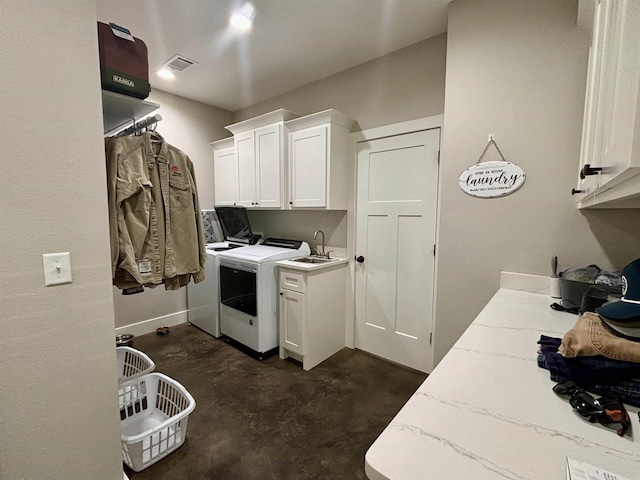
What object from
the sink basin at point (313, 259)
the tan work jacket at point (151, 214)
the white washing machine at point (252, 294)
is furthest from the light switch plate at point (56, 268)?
the sink basin at point (313, 259)

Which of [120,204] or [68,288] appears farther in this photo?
[120,204]

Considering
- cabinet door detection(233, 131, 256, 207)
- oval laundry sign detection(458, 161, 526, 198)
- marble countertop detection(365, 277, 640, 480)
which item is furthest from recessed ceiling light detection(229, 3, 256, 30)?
marble countertop detection(365, 277, 640, 480)

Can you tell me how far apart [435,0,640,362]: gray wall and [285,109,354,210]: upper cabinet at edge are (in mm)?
1016

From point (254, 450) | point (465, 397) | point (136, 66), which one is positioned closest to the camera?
point (465, 397)

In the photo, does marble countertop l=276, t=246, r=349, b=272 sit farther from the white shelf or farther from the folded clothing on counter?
the folded clothing on counter

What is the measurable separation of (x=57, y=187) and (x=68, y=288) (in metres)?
0.40

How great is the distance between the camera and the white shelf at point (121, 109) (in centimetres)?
138

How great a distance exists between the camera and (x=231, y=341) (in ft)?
10.3

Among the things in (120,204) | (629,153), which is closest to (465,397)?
(629,153)

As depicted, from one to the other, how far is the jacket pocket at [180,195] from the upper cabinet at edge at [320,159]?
4.31 ft

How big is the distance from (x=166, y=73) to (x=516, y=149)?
125 inches

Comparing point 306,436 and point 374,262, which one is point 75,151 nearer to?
point 306,436

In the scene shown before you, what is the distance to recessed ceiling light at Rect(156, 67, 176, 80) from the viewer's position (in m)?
2.82

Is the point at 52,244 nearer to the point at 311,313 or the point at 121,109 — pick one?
the point at 121,109
